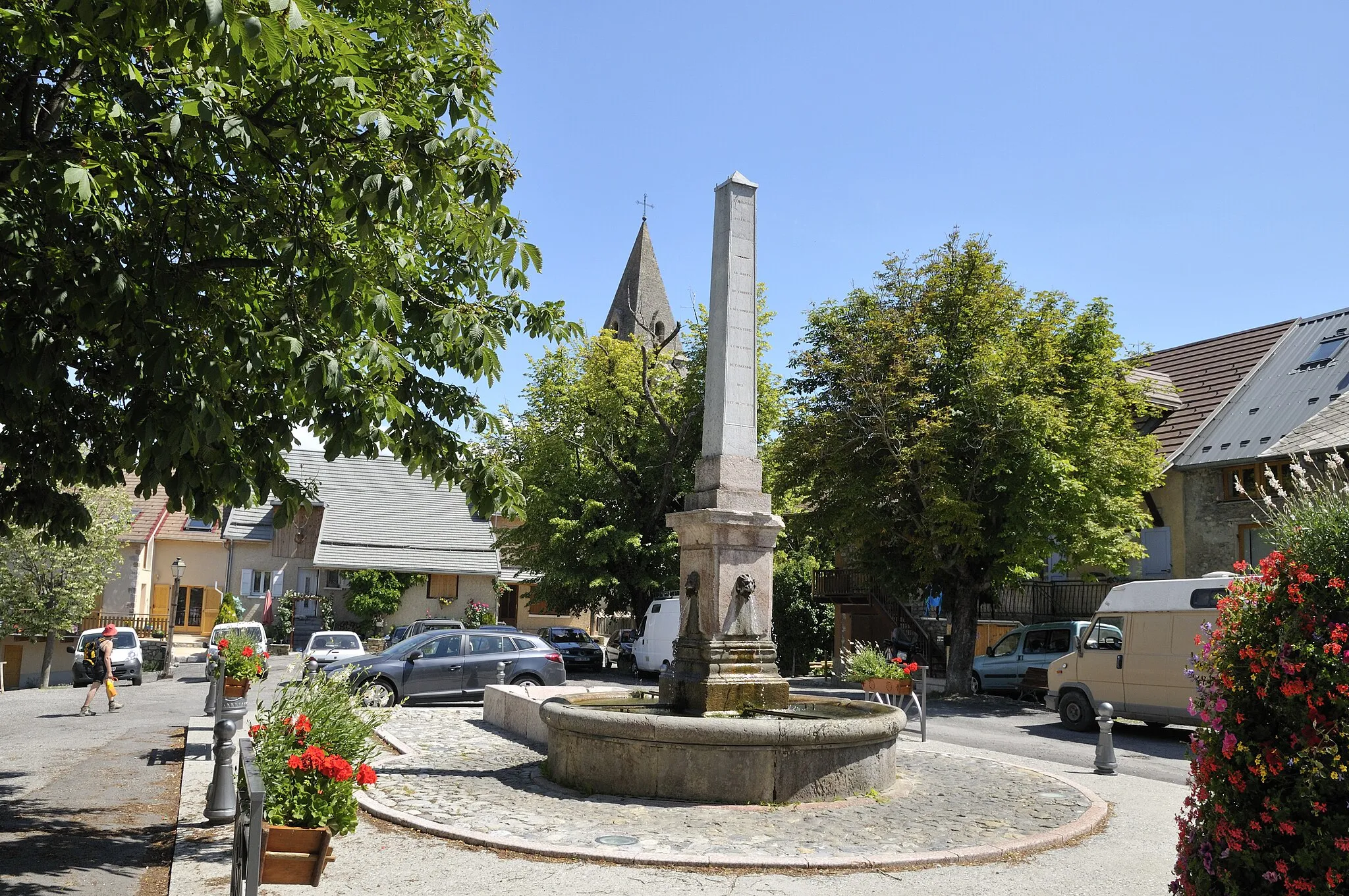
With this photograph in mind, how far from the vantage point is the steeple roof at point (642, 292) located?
6062 centimetres

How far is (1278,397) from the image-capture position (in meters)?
27.4

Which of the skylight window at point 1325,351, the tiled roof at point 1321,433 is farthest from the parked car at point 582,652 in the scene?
the skylight window at point 1325,351

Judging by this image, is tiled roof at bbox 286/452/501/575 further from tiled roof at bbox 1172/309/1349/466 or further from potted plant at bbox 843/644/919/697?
potted plant at bbox 843/644/919/697

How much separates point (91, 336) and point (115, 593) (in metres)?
A: 39.7

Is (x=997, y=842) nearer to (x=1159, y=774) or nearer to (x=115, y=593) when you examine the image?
(x=1159, y=774)

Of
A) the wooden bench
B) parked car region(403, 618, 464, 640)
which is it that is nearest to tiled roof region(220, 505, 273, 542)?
parked car region(403, 618, 464, 640)

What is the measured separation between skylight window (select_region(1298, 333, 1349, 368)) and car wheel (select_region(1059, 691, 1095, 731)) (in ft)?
51.8

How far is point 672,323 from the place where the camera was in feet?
207

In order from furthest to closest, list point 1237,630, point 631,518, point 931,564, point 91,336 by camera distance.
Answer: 1. point 631,518
2. point 931,564
3. point 91,336
4. point 1237,630

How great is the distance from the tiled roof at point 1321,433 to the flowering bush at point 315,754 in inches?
902

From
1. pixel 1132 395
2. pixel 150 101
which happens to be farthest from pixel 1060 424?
pixel 150 101

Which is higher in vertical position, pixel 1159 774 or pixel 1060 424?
pixel 1060 424

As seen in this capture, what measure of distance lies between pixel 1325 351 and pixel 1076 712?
1677 cm

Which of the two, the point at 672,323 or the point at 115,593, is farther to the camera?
the point at 672,323
